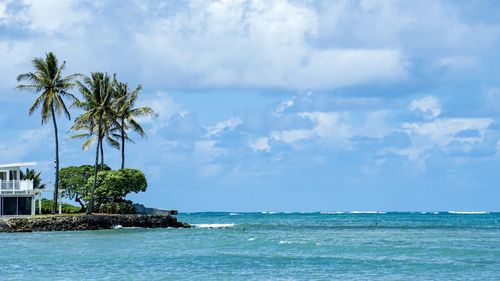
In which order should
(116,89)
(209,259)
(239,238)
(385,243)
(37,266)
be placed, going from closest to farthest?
(37,266) → (209,259) → (385,243) → (239,238) → (116,89)

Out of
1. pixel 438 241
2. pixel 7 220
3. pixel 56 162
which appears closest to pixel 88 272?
pixel 438 241

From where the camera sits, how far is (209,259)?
42.8m

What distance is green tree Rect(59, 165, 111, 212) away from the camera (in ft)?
262

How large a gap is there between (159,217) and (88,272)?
3809 cm

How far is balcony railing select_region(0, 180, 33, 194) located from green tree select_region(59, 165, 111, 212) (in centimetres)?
728

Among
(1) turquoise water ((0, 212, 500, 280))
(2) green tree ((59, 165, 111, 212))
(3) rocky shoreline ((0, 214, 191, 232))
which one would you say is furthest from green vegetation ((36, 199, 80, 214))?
(1) turquoise water ((0, 212, 500, 280))

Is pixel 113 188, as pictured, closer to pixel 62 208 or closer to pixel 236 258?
pixel 62 208

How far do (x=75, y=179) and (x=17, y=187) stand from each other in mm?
7822

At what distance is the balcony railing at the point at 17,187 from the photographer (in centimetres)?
7212

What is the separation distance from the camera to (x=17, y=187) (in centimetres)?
7275

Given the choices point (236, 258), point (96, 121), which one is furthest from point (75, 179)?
point (236, 258)

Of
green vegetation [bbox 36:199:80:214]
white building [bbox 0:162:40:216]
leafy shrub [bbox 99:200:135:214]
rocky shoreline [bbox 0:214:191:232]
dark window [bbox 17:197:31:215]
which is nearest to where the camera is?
rocky shoreline [bbox 0:214:191:232]

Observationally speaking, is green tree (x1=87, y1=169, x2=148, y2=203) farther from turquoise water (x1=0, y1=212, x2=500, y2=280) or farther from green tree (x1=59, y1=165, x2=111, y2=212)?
turquoise water (x1=0, y1=212, x2=500, y2=280)

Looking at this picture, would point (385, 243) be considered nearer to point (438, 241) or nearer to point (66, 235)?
point (438, 241)
